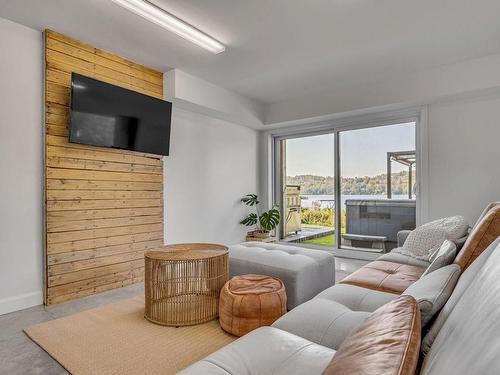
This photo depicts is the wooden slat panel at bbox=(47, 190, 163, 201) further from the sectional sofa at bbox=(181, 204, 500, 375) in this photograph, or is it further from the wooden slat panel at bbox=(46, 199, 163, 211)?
the sectional sofa at bbox=(181, 204, 500, 375)

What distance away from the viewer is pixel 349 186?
4809 mm

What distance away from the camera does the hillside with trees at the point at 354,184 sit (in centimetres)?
435

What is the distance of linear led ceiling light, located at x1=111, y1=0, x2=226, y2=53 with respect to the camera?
2.37 m

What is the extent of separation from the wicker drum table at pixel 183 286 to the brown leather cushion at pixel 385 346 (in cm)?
160

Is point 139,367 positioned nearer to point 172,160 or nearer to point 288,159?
point 172,160

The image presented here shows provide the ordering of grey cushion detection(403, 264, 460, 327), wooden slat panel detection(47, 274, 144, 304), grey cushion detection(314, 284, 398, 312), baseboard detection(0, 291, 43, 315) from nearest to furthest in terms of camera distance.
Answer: grey cushion detection(403, 264, 460, 327)
grey cushion detection(314, 284, 398, 312)
baseboard detection(0, 291, 43, 315)
wooden slat panel detection(47, 274, 144, 304)

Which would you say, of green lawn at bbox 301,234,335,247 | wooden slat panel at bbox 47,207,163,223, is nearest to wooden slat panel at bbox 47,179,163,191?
wooden slat panel at bbox 47,207,163,223

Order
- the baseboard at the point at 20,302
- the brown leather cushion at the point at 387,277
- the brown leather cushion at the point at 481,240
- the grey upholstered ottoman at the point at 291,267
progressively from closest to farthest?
the brown leather cushion at the point at 481,240 < the brown leather cushion at the point at 387,277 < the grey upholstered ottoman at the point at 291,267 < the baseboard at the point at 20,302

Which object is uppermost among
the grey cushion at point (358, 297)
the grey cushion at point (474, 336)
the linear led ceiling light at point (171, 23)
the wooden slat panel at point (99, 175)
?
the linear led ceiling light at point (171, 23)

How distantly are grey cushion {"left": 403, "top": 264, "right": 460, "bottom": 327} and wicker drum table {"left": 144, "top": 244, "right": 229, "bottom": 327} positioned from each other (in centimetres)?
156

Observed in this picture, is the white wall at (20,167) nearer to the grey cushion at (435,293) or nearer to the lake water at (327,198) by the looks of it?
the grey cushion at (435,293)

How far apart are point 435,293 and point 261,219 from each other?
4063 mm

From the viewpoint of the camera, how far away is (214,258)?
237 centimetres

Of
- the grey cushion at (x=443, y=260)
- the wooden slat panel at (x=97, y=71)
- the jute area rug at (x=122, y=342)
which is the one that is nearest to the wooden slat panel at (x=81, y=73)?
the wooden slat panel at (x=97, y=71)
